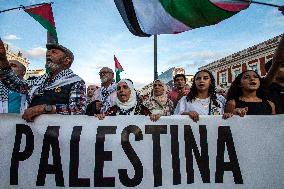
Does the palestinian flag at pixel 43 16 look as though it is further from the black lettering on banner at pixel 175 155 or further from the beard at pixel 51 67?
the black lettering on banner at pixel 175 155

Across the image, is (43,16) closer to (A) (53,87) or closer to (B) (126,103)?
(B) (126,103)

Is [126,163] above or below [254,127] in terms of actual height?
below

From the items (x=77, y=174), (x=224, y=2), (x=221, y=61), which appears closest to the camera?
(x=77, y=174)

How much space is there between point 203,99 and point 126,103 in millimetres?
922

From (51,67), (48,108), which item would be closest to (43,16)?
(51,67)

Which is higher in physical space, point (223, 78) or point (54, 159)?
point (223, 78)

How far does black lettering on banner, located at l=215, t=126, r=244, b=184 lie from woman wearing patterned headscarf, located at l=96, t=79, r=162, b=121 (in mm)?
1053

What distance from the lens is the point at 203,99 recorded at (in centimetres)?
416

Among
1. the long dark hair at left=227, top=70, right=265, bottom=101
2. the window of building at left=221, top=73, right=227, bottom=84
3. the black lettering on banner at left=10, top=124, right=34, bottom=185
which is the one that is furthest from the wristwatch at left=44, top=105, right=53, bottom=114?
the window of building at left=221, top=73, right=227, bottom=84

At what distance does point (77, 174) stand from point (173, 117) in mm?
1101

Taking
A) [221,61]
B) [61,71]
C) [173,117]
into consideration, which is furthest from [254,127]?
[221,61]

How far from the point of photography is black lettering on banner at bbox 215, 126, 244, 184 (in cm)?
336

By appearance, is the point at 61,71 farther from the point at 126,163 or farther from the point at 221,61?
the point at 221,61

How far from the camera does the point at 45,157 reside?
3424 millimetres
